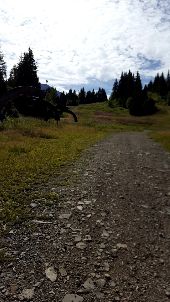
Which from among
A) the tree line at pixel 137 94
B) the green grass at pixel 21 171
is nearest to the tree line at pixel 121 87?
the tree line at pixel 137 94

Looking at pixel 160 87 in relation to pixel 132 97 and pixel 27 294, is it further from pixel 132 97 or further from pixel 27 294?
pixel 27 294

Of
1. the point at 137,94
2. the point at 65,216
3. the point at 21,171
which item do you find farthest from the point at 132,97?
the point at 65,216

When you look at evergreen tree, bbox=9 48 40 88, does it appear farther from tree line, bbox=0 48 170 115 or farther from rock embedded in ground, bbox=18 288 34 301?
rock embedded in ground, bbox=18 288 34 301

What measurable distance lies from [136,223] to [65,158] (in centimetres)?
1004

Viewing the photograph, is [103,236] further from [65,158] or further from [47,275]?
[65,158]

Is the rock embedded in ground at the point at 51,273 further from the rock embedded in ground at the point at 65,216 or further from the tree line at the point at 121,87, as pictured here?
the tree line at the point at 121,87

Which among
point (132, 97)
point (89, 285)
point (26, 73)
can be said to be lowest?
point (89, 285)

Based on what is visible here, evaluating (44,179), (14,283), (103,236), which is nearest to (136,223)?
(103,236)

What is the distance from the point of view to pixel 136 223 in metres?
9.05

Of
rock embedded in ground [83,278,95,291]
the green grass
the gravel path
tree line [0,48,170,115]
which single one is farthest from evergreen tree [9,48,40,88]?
rock embedded in ground [83,278,95,291]

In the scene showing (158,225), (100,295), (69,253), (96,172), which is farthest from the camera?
(96,172)

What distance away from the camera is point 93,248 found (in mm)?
7516

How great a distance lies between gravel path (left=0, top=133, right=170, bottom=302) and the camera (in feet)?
19.5

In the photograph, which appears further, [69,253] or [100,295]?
[69,253]
